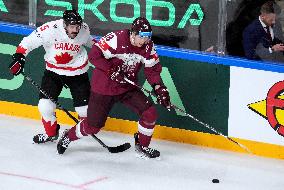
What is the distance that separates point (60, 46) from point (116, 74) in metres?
0.68

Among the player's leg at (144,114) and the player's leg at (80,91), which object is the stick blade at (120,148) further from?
the player's leg at (80,91)

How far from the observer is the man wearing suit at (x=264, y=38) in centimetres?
645

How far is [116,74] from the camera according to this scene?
6.18 metres

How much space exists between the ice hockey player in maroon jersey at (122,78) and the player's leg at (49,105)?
320mm

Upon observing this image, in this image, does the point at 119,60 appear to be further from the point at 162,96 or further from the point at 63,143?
the point at 63,143

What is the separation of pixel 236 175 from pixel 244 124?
1.86 ft

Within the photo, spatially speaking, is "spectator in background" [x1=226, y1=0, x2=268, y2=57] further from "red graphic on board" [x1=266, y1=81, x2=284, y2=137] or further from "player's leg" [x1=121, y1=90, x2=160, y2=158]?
"player's leg" [x1=121, y1=90, x2=160, y2=158]

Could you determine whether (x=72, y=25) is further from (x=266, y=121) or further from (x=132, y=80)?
(x=266, y=121)

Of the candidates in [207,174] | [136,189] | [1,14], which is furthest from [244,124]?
[1,14]

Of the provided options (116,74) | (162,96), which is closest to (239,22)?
(162,96)

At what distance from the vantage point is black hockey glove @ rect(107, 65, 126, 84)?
619 cm

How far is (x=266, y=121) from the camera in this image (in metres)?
6.59

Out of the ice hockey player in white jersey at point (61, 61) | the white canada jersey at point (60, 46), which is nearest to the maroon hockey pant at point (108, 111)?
the ice hockey player in white jersey at point (61, 61)

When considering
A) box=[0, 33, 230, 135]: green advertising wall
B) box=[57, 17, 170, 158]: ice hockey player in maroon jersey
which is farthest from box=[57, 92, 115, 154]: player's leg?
box=[0, 33, 230, 135]: green advertising wall
